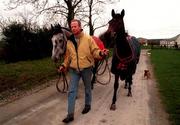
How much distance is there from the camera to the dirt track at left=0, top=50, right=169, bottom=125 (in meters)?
7.29

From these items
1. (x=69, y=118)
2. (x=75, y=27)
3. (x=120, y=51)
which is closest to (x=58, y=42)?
(x=120, y=51)

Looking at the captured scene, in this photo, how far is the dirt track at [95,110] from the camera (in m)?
7.29

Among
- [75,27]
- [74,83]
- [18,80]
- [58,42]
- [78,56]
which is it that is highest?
[75,27]

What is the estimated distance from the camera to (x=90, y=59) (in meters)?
7.62

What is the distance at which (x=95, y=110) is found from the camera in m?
8.23

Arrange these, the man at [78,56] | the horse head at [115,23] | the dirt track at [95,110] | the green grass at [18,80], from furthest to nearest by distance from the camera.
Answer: the green grass at [18,80]
the horse head at [115,23]
the man at [78,56]
the dirt track at [95,110]

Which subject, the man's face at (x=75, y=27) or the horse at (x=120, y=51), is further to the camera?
the horse at (x=120, y=51)

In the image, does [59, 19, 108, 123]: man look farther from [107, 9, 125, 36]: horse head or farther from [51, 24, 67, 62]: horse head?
[51, 24, 67, 62]: horse head

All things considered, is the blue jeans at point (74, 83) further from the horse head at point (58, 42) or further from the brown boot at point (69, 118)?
the horse head at point (58, 42)

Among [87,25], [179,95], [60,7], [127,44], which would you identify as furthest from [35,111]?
[87,25]

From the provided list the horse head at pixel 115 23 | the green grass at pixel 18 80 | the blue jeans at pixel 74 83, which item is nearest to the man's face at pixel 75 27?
the blue jeans at pixel 74 83

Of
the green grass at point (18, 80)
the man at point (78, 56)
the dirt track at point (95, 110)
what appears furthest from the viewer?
the green grass at point (18, 80)

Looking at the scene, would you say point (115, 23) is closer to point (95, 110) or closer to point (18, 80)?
point (95, 110)

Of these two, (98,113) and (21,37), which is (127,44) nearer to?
(98,113)
